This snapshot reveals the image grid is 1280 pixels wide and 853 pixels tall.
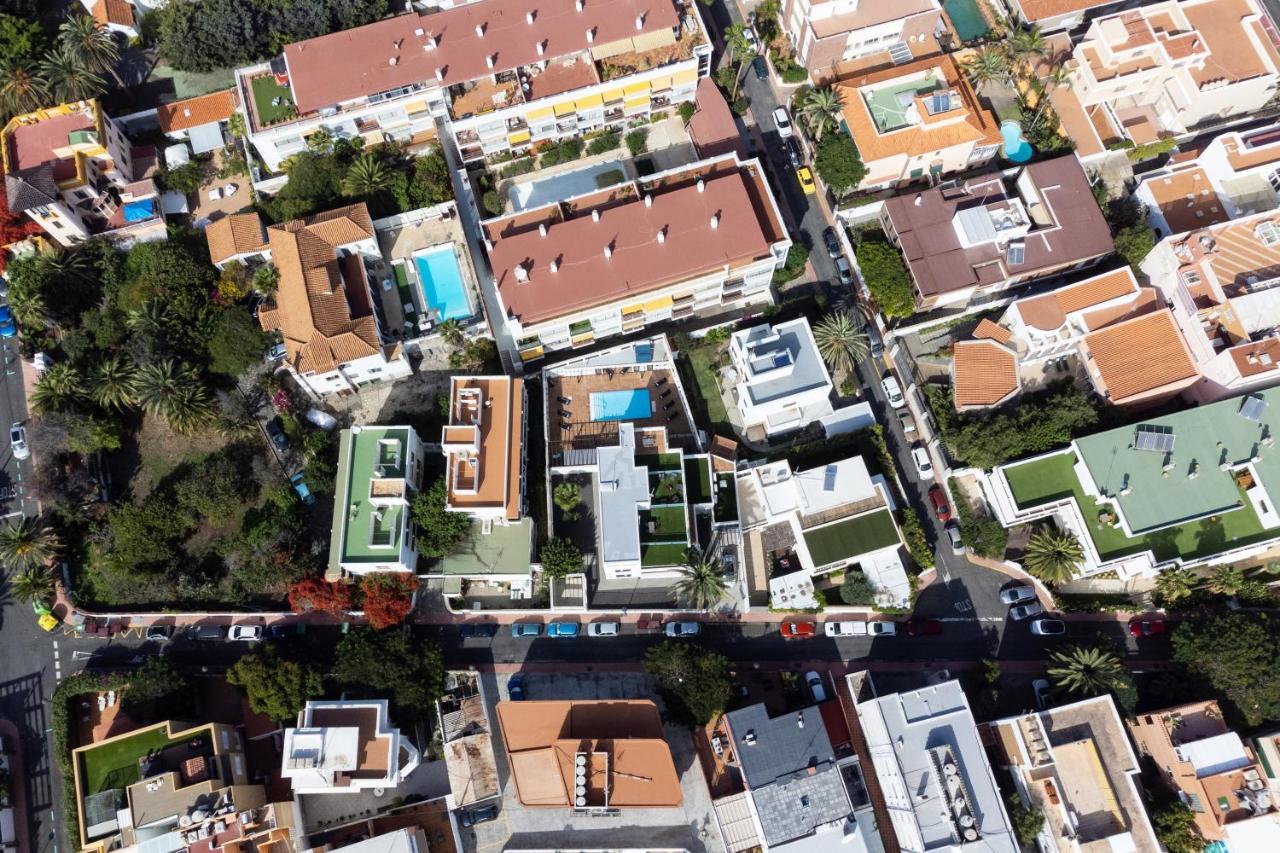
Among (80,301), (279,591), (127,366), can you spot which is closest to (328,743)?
(279,591)

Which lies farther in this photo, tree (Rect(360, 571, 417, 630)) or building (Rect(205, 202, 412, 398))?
building (Rect(205, 202, 412, 398))

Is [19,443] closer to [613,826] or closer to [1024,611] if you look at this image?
[613,826]

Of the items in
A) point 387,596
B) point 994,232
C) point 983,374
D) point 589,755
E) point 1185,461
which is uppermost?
point 994,232

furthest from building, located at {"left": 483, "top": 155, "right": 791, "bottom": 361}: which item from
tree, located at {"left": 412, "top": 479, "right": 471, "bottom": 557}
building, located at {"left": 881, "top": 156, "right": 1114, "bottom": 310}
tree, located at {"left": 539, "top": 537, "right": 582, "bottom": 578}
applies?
tree, located at {"left": 539, "top": 537, "right": 582, "bottom": 578}

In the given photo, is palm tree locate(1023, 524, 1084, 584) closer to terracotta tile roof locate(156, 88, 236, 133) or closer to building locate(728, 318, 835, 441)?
building locate(728, 318, 835, 441)

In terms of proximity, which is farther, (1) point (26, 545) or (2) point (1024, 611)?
(2) point (1024, 611)

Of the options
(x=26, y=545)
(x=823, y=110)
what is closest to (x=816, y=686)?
(x=823, y=110)

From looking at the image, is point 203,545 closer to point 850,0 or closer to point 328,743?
point 328,743
